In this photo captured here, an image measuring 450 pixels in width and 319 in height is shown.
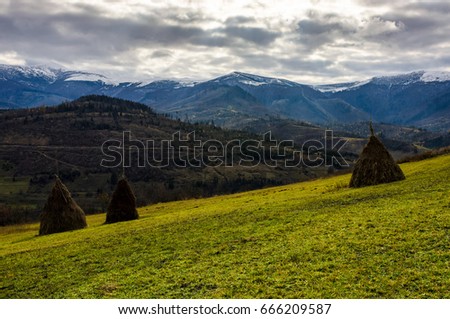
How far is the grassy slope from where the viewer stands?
1540cm

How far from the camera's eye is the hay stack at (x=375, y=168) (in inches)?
1603

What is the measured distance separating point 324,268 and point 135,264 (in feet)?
33.4

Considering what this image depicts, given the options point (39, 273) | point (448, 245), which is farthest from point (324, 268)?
point (39, 273)

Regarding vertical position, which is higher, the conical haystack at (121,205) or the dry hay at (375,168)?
the dry hay at (375,168)

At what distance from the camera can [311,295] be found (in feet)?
48.0

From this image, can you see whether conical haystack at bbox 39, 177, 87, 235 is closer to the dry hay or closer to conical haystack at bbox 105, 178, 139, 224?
conical haystack at bbox 105, 178, 139, 224

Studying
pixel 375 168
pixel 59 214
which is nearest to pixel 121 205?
pixel 59 214

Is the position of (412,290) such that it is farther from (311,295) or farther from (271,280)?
(271,280)

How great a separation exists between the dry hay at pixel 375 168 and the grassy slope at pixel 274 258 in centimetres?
881

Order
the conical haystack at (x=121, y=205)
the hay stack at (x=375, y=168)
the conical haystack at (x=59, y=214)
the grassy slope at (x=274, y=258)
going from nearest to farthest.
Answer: the grassy slope at (x=274, y=258) < the hay stack at (x=375, y=168) < the conical haystack at (x=59, y=214) < the conical haystack at (x=121, y=205)

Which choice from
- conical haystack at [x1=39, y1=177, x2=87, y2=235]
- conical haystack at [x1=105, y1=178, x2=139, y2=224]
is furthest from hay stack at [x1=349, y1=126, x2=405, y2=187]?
conical haystack at [x1=39, y1=177, x2=87, y2=235]

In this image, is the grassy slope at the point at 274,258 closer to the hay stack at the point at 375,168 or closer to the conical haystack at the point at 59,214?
the hay stack at the point at 375,168

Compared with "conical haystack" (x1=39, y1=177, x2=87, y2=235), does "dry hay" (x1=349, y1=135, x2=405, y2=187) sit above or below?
above

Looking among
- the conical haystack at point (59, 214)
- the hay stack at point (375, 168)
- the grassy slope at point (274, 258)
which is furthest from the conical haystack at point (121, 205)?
the hay stack at point (375, 168)
